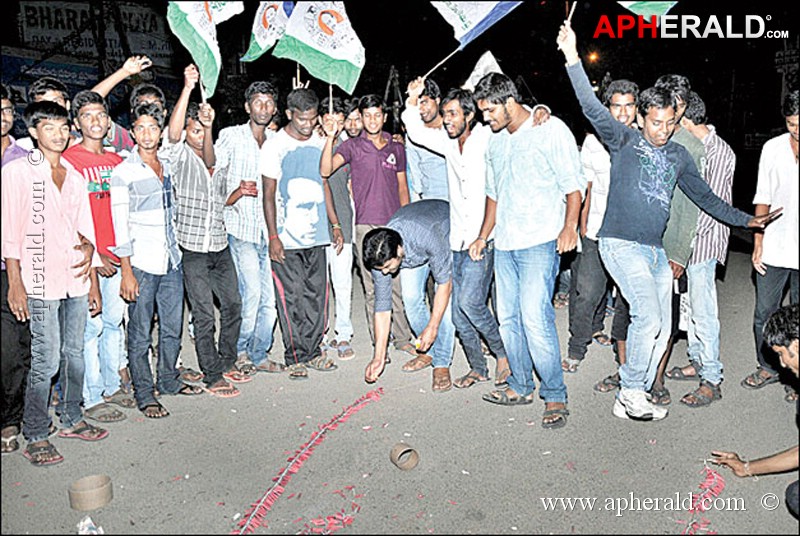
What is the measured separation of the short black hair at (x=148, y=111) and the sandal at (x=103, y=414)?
6.24 feet

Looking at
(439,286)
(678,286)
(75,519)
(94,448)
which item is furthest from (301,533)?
(678,286)

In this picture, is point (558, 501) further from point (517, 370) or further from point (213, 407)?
point (213, 407)

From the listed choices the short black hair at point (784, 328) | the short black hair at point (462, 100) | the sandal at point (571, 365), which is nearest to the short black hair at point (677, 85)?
the short black hair at point (462, 100)

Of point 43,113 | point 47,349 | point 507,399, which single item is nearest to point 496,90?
point 507,399

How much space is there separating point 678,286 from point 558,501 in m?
1.90

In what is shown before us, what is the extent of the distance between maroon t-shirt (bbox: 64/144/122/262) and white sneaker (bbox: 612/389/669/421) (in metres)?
3.43

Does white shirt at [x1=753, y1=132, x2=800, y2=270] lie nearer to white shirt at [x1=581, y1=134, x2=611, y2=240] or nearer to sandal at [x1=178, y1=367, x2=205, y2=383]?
white shirt at [x1=581, y1=134, x2=611, y2=240]

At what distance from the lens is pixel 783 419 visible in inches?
193

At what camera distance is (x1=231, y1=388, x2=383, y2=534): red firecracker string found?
3.74 m

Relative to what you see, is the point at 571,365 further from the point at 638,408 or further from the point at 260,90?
the point at 260,90

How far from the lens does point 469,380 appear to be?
562 centimetres

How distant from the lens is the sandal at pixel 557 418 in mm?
4777

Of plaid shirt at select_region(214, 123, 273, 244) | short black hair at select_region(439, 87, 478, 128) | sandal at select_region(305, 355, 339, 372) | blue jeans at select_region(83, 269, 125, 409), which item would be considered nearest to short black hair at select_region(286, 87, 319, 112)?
plaid shirt at select_region(214, 123, 273, 244)

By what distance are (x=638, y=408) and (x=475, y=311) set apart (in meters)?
1.24
